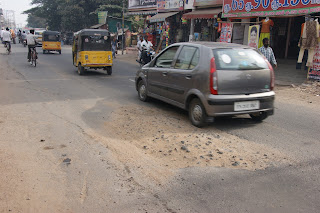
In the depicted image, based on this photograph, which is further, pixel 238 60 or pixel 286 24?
pixel 286 24

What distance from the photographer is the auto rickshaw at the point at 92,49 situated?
42.5 feet

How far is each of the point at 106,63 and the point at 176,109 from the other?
709 cm

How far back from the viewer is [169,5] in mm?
21578

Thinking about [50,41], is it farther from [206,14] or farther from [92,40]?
[206,14]

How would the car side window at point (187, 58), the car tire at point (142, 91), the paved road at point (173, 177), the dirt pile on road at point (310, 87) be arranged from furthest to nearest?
1. the dirt pile on road at point (310, 87)
2. the car tire at point (142, 91)
3. the car side window at point (187, 58)
4. the paved road at point (173, 177)

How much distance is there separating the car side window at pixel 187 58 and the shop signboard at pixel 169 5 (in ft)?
48.2

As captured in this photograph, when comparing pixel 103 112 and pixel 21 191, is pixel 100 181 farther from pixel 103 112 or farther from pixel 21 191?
pixel 103 112

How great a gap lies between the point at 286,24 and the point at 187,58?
11674mm

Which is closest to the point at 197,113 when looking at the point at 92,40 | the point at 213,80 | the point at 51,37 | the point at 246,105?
the point at 213,80

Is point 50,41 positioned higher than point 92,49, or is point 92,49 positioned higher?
point 50,41

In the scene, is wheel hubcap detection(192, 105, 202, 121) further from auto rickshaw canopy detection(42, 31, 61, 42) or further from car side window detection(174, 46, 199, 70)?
auto rickshaw canopy detection(42, 31, 61, 42)

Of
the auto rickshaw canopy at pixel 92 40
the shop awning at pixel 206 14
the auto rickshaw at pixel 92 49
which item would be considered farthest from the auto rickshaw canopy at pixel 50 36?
the auto rickshaw canopy at pixel 92 40

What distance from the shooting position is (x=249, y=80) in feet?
18.0

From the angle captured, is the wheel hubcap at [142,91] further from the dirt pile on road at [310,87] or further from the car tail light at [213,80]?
the dirt pile on road at [310,87]
